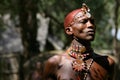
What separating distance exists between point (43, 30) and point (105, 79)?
29321mm

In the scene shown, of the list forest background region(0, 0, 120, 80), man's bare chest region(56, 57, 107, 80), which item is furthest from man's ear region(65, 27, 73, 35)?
forest background region(0, 0, 120, 80)

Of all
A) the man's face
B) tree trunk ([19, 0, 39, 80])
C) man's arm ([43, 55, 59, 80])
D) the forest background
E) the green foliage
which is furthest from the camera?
tree trunk ([19, 0, 39, 80])

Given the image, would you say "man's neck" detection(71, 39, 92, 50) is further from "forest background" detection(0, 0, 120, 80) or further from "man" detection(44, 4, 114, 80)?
"forest background" detection(0, 0, 120, 80)

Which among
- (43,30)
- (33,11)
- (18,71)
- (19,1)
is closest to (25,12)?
(33,11)

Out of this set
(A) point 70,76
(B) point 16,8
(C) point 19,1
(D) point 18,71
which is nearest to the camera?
(A) point 70,76

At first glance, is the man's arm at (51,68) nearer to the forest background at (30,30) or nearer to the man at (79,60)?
the man at (79,60)

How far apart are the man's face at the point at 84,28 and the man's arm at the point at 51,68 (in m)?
0.34

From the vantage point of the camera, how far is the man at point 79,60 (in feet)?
17.5

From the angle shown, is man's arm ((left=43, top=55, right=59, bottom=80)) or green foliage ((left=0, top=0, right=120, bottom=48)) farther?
green foliage ((left=0, top=0, right=120, bottom=48))

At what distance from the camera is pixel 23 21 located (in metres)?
19.3

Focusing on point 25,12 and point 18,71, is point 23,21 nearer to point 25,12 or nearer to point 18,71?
point 25,12

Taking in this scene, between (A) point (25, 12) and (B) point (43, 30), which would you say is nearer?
(A) point (25, 12)

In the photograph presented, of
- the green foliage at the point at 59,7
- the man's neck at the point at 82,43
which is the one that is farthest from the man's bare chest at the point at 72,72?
the green foliage at the point at 59,7

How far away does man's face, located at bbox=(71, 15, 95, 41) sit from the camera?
5.27 m
